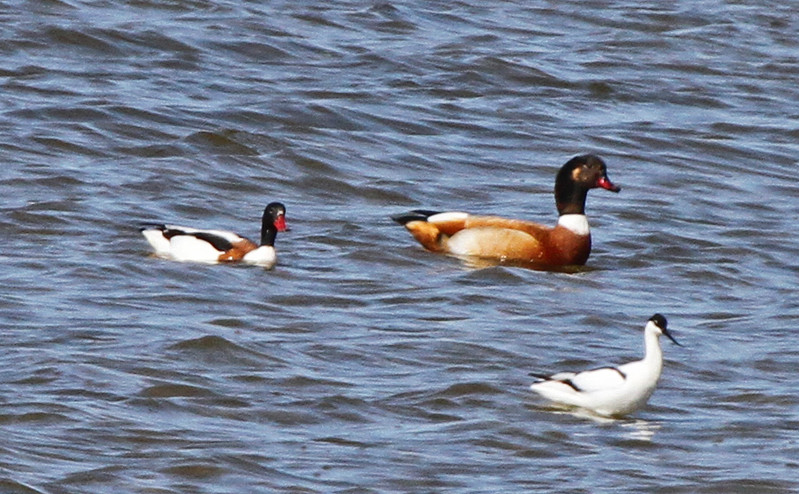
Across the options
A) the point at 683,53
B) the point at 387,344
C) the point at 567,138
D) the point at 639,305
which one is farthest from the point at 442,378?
the point at 683,53

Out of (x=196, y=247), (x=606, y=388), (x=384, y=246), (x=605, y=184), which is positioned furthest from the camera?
(x=605, y=184)

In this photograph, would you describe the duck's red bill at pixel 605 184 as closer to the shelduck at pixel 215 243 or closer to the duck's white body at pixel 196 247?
the shelduck at pixel 215 243

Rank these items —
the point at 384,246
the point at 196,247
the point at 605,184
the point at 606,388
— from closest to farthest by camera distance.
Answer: the point at 606,388
the point at 196,247
the point at 384,246
the point at 605,184

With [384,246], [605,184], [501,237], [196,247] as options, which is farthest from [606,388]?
[605,184]

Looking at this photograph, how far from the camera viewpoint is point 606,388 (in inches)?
363

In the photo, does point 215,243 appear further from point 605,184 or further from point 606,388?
point 606,388

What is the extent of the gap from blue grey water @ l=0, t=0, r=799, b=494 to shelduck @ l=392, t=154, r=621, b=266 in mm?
179

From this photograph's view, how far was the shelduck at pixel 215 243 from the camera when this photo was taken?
12273 millimetres

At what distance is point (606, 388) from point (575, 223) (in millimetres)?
4527

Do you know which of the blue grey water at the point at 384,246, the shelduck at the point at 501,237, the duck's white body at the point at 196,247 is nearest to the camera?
the blue grey water at the point at 384,246

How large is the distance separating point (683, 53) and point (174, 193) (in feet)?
29.2

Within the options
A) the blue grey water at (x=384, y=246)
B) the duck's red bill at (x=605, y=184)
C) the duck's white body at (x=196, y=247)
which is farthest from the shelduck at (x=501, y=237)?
the duck's white body at (x=196, y=247)

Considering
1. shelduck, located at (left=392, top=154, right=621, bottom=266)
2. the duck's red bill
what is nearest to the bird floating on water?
shelduck, located at (left=392, top=154, right=621, bottom=266)

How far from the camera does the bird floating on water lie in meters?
9.20
